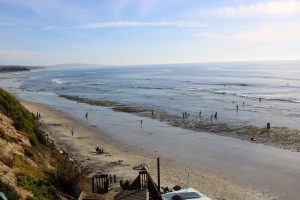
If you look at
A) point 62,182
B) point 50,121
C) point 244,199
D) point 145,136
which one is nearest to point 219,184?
point 244,199

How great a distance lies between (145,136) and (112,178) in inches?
700

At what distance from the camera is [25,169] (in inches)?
583

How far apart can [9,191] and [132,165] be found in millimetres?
18109

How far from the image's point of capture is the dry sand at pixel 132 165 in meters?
24.2

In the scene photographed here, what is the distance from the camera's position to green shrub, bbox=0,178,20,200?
11305 millimetres

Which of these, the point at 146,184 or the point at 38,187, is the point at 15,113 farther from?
the point at 38,187

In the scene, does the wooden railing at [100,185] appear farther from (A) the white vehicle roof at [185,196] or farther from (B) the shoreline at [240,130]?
(B) the shoreline at [240,130]

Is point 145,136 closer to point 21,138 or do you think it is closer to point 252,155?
point 252,155

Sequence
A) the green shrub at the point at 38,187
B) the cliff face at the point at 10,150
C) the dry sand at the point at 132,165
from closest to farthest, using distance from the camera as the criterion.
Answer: the cliff face at the point at 10,150, the green shrub at the point at 38,187, the dry sand at the point at 132,165

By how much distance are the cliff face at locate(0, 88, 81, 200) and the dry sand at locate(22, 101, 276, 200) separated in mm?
7854

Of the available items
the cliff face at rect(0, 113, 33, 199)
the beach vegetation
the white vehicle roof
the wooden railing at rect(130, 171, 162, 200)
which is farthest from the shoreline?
the cliff face at rect(0, 113, 33, 199)

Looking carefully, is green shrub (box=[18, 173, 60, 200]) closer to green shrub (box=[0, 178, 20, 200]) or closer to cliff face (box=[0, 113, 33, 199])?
cliff face (box=[0, 113, 33, 199])

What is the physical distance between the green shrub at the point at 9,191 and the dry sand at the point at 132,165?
559 inches

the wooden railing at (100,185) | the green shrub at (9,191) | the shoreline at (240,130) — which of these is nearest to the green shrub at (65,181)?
the wooden railing at (100,185)
